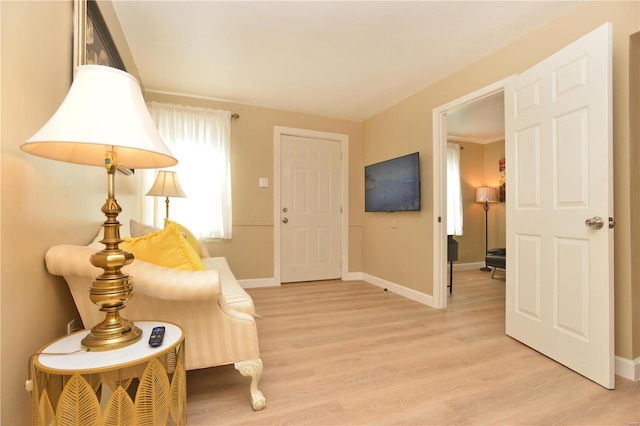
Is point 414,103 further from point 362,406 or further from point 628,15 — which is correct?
point 362,406

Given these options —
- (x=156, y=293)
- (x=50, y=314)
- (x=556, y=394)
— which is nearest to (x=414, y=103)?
(x=556, y=394)

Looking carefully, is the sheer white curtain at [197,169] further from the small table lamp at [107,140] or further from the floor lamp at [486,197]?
the floor lamp at [486,197]

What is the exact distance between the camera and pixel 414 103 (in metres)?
3.56

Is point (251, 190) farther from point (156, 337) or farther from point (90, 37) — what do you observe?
point (156, 337)

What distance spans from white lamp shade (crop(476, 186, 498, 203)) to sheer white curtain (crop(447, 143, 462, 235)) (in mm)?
444

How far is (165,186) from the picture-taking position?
9.77 ft

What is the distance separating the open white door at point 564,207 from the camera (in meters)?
1.72

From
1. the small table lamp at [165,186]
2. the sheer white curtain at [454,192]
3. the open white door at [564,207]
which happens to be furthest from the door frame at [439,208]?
the small table lamp at [165,186]

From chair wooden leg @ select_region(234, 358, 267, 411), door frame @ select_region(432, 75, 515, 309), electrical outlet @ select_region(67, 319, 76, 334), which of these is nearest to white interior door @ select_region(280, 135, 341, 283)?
door frame @ select_region(432, 75, 515, 309)

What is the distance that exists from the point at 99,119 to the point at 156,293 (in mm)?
701

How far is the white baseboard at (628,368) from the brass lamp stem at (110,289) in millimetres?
2609

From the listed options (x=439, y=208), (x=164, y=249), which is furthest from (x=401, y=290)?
(x=164, y=249)

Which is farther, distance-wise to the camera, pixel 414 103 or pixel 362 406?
pixel 414 103

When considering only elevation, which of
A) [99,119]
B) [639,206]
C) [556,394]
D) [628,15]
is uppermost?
[628,15]
